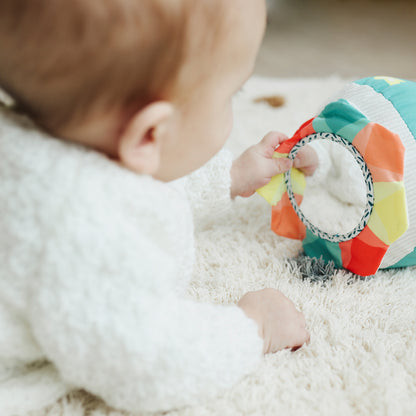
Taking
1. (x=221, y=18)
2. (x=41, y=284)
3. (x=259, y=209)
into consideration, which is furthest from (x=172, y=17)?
(x=259, y=209)

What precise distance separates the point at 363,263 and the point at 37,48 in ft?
1.58

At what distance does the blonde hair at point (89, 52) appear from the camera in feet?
1.28

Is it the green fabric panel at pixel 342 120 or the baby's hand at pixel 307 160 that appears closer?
the green fabric panel at pixel 342 120

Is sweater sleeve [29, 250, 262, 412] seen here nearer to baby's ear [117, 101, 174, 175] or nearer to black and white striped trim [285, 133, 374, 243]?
baby's ear [117, 101, 174, 175]

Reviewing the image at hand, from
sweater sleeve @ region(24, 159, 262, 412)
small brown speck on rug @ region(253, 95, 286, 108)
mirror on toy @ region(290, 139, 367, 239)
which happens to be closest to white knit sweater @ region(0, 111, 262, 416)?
sweater sleeve @ region(24, 159, 262, 412)

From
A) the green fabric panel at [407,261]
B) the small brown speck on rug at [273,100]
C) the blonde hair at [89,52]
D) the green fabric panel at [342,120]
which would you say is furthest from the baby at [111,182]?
the small brown speck on rug at [273,100]

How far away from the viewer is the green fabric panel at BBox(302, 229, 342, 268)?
0.70 metres

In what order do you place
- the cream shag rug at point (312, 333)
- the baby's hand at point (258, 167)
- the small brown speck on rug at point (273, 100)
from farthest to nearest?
1. the small brown speck on rug at point (273, 100)
2. the baby's hand at point (258, 167)
3. the cream shag rug at point (312, 333)

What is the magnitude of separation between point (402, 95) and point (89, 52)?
46cm

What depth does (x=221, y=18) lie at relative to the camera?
1.46 feet

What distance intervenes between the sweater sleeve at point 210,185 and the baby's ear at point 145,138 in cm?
27

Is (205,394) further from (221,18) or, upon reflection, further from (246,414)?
(221,18)

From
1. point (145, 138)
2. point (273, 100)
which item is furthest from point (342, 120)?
point (273, 100)

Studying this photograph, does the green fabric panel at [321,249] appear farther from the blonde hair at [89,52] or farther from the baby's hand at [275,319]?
the blonde hair at [89,52]
